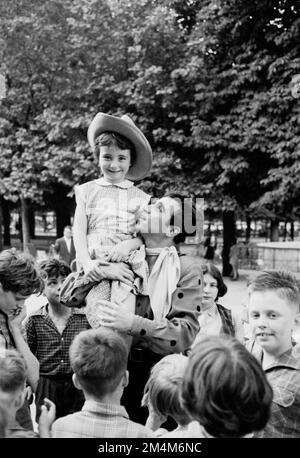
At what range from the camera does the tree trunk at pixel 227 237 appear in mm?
17141

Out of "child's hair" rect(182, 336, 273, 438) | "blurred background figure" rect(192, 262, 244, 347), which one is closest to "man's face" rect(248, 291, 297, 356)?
"child's hair" rect(182, 336, 273, 438)

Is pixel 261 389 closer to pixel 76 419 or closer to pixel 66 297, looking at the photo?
pixel 76 419

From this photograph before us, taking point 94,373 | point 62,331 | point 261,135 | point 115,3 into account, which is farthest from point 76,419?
point 115,3

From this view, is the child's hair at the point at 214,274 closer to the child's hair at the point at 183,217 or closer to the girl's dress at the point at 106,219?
the child's hair at the point at 183,217

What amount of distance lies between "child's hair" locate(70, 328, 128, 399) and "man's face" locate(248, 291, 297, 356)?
24.7 inches

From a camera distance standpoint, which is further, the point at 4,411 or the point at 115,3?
the point at 115,3

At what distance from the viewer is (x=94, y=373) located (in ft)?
6.79

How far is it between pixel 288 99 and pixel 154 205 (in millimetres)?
10937

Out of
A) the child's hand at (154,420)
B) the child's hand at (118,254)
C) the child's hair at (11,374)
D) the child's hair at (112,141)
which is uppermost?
the child's hair at (112,141)

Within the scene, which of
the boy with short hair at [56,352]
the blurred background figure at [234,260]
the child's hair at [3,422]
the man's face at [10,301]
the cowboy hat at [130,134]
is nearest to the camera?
the child's hair at [3,422]

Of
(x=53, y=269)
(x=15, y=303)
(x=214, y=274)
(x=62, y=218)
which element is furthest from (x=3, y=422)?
(x=62, y=218)

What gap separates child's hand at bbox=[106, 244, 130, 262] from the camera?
98.7 inches

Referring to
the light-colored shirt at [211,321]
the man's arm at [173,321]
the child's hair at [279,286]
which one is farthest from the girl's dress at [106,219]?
the light-colored shirt at [211,321]

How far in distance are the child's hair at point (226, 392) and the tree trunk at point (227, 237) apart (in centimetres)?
1542
